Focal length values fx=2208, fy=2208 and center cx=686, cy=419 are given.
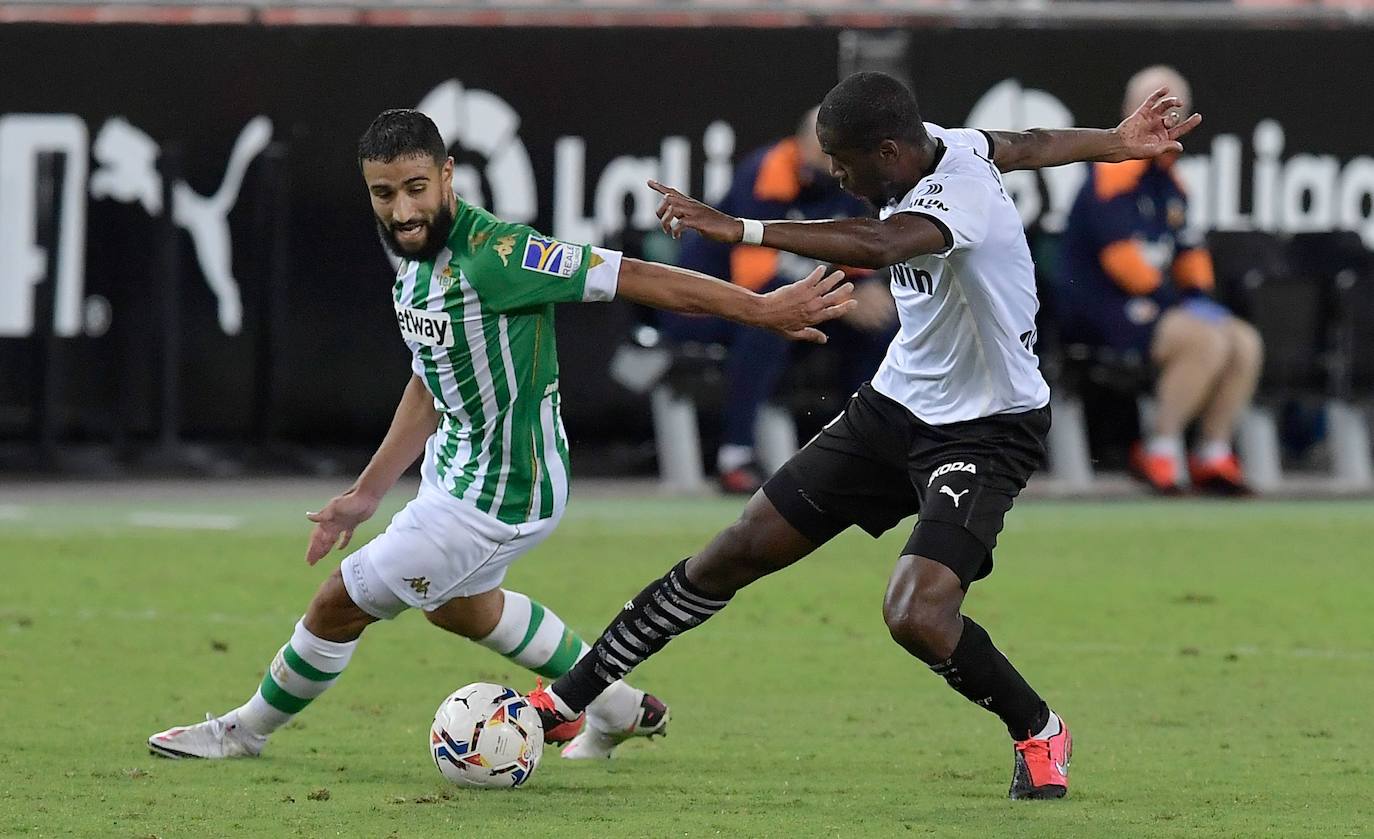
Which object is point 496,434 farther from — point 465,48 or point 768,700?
point 465,48

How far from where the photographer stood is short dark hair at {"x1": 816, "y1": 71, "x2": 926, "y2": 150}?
5691 millimetres

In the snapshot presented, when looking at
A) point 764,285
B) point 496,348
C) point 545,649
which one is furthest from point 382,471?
point 764,285

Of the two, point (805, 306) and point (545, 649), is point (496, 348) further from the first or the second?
point (545, 649)

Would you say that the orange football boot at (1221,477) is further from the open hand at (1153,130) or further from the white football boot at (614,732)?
the white football boot at (614,732)

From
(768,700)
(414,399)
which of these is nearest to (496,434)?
(414,399)

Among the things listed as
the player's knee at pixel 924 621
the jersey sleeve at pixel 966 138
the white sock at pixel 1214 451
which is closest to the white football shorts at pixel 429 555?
the player's knee at pixel 924 621

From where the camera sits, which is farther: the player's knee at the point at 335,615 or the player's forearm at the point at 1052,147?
the player's forearm at the point at 1052,147

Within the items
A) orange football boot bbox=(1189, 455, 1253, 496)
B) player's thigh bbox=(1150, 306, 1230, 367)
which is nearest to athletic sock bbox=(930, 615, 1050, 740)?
player's thigh bbox=(1150, 306, 1230, 367)

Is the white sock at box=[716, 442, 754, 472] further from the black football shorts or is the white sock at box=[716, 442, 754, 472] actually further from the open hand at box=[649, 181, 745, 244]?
the open hand at box=[649, 181, 745, 244]

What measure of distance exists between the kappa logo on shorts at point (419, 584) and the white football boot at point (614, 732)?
73 cm

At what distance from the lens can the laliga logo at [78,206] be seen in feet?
45.8

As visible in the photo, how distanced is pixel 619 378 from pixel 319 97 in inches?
105

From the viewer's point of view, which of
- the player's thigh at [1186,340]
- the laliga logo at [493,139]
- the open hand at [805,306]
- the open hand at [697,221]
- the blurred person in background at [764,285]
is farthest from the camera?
the laliga logo at [493,139]

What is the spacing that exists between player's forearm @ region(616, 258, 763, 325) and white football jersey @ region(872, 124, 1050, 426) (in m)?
0.52
